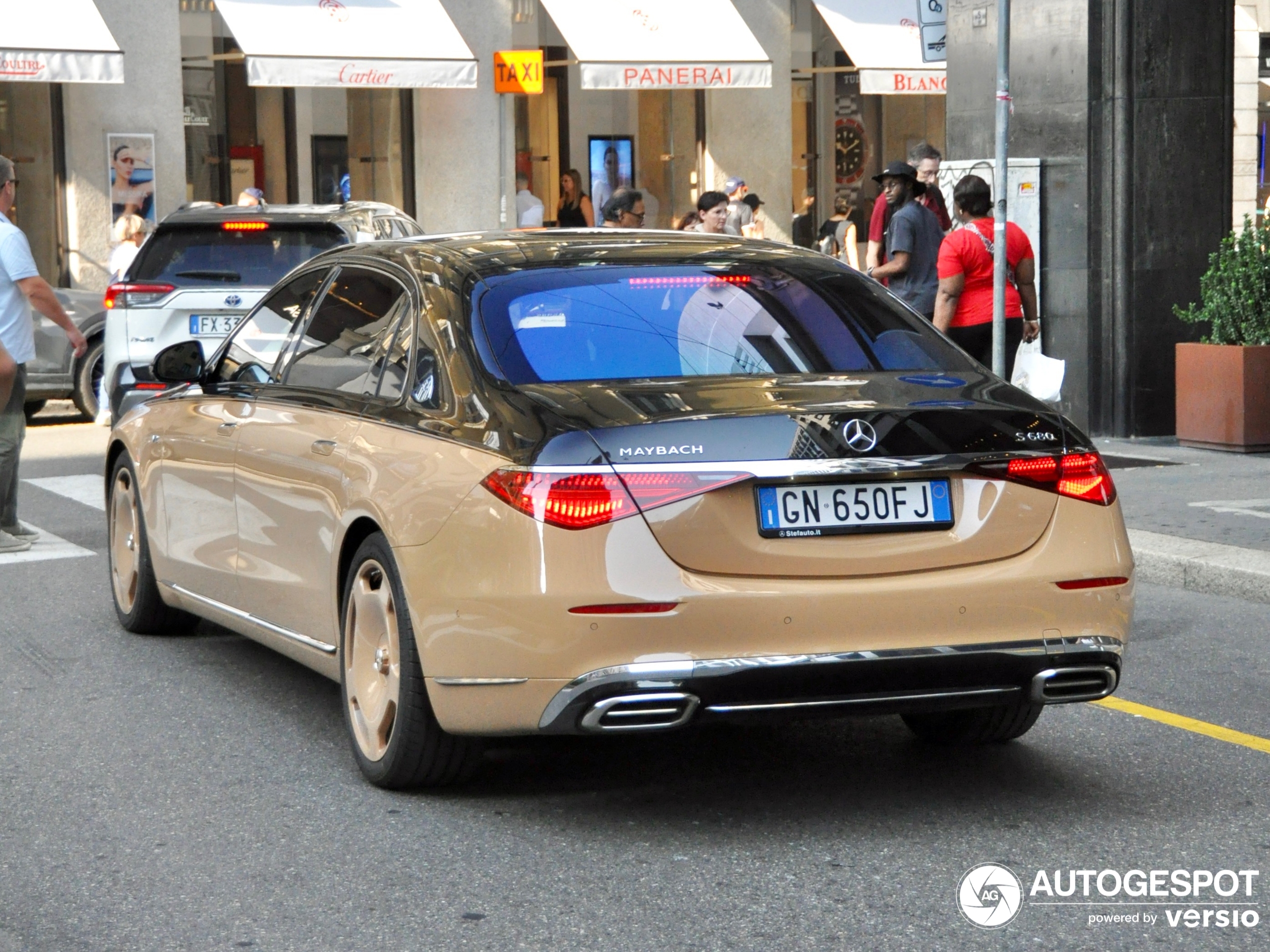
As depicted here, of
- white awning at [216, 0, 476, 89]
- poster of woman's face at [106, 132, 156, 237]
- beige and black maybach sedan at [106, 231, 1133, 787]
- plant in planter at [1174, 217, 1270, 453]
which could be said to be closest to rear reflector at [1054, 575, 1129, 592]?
beige and black maybach sedan at [106, 231, 1133, 787]

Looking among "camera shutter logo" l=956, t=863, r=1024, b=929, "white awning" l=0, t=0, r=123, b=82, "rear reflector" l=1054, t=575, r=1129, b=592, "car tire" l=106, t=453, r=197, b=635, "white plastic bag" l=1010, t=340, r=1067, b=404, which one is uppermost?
"white awning" l=0, t=0, r=123, b=82

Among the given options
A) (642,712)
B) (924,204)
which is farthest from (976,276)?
(642,712)

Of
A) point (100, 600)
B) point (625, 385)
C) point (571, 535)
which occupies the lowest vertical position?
point (100, 600)

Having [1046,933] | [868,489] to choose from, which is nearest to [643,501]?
[868,489]

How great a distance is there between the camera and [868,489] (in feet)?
15.6

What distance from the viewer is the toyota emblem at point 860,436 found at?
4.73 meters

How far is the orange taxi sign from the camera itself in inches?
772

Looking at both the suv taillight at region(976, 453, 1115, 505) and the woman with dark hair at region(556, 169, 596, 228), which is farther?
the woman with dark hair at region(556, 169, 596, 228)

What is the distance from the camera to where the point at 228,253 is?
12531mm

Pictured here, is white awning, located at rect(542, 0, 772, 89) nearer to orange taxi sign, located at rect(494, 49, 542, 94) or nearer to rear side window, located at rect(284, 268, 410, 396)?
orange taxi sign, located at rect(494, 49, 542, 94)

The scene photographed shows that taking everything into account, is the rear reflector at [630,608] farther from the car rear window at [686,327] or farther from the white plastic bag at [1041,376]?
the white plastic bag at [1041,376]

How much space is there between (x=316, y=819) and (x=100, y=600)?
390cm

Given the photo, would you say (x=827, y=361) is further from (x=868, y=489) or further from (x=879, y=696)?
(x=879, y=696)

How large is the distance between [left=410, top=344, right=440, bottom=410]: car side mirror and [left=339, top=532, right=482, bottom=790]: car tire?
380 mm
